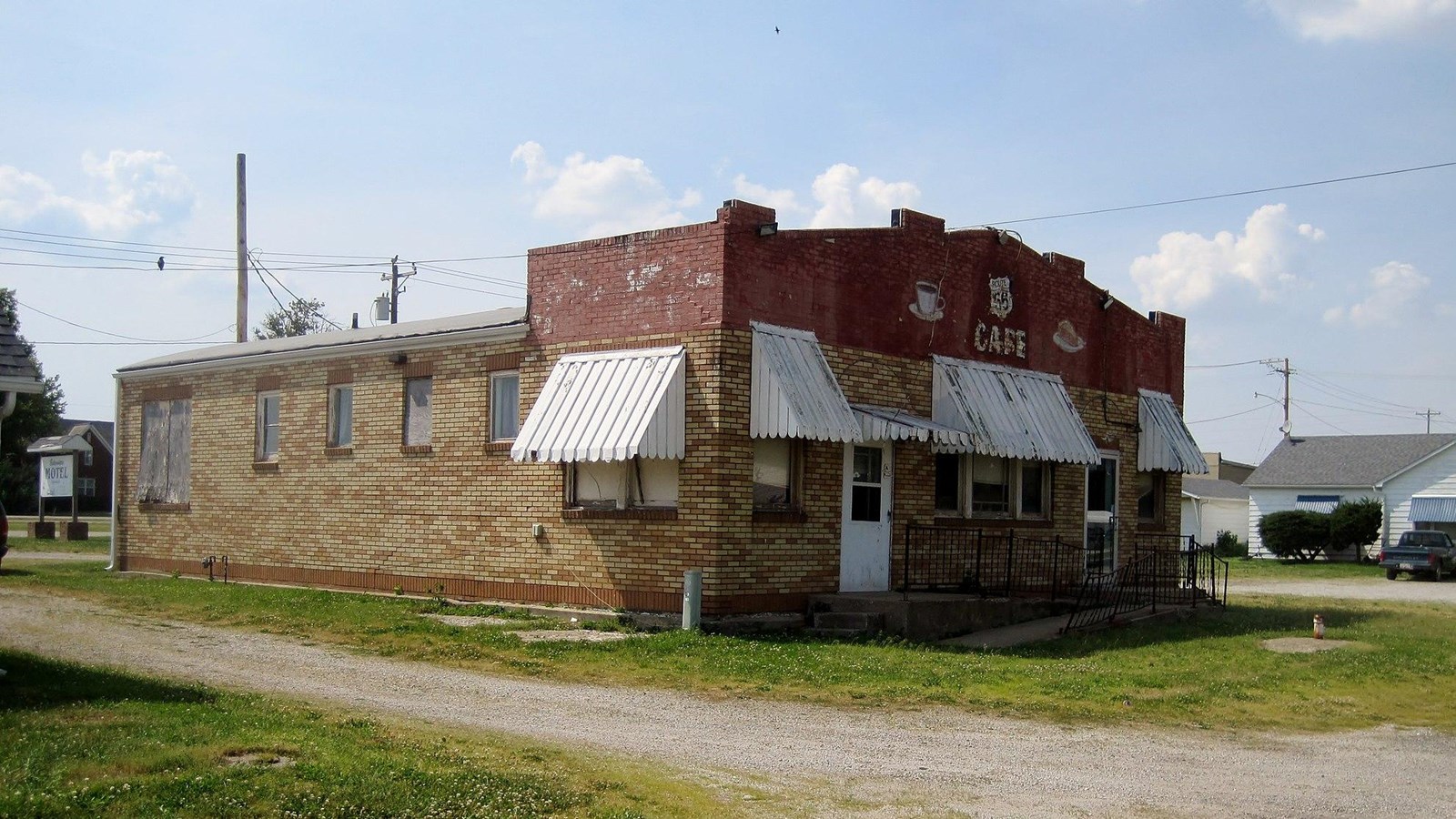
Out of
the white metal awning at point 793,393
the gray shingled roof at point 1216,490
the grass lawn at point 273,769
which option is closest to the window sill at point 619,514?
the white metal awning at point 793,393

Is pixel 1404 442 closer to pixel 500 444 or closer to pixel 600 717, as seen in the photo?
pixel 500 444

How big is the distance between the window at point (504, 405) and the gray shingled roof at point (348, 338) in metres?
0.74

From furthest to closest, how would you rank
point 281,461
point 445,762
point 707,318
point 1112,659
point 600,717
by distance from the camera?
point 281,461
point 707,318
point 1112,659
point 600,717
point 445,762

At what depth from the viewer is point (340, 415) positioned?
20.3 m

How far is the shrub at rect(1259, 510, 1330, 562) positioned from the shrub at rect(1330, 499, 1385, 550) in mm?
297

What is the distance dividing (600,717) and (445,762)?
2524mm

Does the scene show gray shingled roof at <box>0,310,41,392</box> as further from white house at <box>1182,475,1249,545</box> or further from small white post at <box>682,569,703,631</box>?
white house at <box>1182,475,1249,545</box>

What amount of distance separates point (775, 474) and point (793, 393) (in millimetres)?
1180

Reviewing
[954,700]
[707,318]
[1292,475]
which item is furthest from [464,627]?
[1292,475]

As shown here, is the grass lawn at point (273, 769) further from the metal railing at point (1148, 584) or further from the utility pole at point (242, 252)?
the utility pole at point (242, 252)

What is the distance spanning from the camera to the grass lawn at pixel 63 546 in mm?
32406

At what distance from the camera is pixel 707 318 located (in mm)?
15492

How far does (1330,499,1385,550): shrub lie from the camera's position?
46781 millimetres

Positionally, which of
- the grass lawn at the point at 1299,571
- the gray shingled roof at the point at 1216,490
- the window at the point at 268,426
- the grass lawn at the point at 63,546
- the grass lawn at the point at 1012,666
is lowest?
the grass lawn at the point at 1299,571
